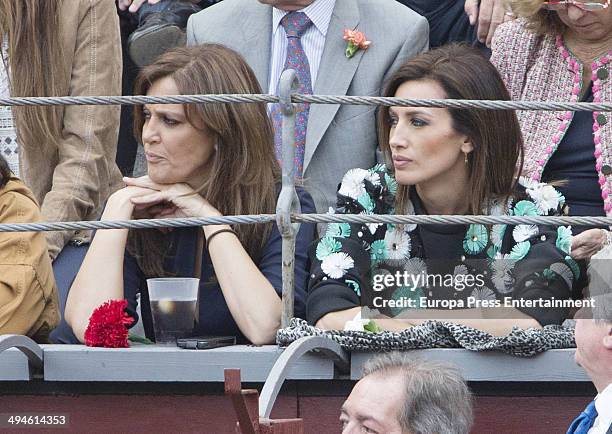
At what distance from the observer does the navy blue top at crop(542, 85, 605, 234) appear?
486cm

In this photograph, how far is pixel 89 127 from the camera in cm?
544

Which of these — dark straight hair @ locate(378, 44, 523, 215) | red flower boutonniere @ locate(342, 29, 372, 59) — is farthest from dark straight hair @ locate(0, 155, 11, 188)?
red flower boutonniere @ locate(342, 29, 372, 59)

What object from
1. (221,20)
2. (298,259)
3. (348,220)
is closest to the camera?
(348,220)

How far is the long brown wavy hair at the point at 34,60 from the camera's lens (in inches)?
210

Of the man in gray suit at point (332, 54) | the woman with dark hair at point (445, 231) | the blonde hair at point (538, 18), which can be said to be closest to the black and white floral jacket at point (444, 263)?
the woman with dark hair at point (445, 231)

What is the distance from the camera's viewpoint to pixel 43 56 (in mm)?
5422

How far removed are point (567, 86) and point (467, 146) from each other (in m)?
0.63

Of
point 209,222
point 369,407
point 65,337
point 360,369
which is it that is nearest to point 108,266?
point 65,337

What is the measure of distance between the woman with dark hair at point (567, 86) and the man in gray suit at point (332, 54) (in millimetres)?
479

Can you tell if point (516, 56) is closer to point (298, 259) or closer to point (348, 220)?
point (298, 259)

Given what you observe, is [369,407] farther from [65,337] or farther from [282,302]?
[65,337]

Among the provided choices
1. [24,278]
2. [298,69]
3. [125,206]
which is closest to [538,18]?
[298,69]

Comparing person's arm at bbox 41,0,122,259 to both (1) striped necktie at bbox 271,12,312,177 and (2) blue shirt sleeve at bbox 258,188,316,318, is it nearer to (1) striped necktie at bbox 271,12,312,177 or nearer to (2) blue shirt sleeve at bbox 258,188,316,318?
(1) striped necktie at bbox 271,12,312,177

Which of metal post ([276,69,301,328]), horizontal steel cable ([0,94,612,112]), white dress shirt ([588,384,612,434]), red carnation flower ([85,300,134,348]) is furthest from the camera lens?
red carnation flower ([85,300,134,348])
